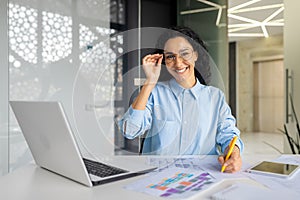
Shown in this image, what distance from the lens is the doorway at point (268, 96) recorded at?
25.5 ft

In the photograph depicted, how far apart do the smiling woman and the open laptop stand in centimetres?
15

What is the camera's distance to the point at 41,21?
229 centimetres

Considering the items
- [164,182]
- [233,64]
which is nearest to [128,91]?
[164,182]

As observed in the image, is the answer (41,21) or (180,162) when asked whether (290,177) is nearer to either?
(180,162)

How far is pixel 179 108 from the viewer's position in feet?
3.52

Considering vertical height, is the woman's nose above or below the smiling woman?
above

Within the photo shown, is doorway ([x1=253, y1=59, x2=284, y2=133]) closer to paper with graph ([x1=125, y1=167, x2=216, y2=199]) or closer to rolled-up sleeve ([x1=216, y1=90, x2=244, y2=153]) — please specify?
rolled-up sleeve ([x1=216, y1=90, x2=244, y2=153])

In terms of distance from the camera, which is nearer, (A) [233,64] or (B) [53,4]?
(B) [53,4]

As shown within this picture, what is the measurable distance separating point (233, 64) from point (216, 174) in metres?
7.63

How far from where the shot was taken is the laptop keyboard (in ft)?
2.52

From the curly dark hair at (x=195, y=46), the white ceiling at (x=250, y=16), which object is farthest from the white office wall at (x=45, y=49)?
the white ceiling at (x=250, y=16)

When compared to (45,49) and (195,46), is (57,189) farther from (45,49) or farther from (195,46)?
(45,49)

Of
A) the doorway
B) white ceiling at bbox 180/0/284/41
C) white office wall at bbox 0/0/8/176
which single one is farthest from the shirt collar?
the doorway

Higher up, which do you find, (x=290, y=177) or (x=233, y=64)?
(x=233, y=64)
